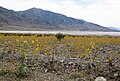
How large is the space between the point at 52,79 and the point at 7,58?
9.68 ft

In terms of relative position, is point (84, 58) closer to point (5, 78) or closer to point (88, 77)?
point (88, 77)

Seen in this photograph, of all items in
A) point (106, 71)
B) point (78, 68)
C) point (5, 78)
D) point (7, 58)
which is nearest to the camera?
point (5, 78)

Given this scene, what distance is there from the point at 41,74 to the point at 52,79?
0.54m

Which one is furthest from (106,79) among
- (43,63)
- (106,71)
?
(43,63)

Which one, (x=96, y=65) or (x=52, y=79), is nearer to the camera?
(x=52, y=79)

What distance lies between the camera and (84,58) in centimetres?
991

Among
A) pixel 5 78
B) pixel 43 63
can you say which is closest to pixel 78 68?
pixel 43 63

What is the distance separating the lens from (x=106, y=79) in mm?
7309

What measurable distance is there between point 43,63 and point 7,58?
1.69 m

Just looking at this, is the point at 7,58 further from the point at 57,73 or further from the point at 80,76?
the point at 80,76

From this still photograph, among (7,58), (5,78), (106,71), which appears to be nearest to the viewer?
(5,78)

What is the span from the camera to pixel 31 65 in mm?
8562

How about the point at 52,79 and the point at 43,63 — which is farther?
the point at 43,63

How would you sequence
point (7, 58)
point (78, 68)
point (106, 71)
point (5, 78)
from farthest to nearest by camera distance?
point (7, 58), point (78, 68), point (106, 71), point (5, 78)
